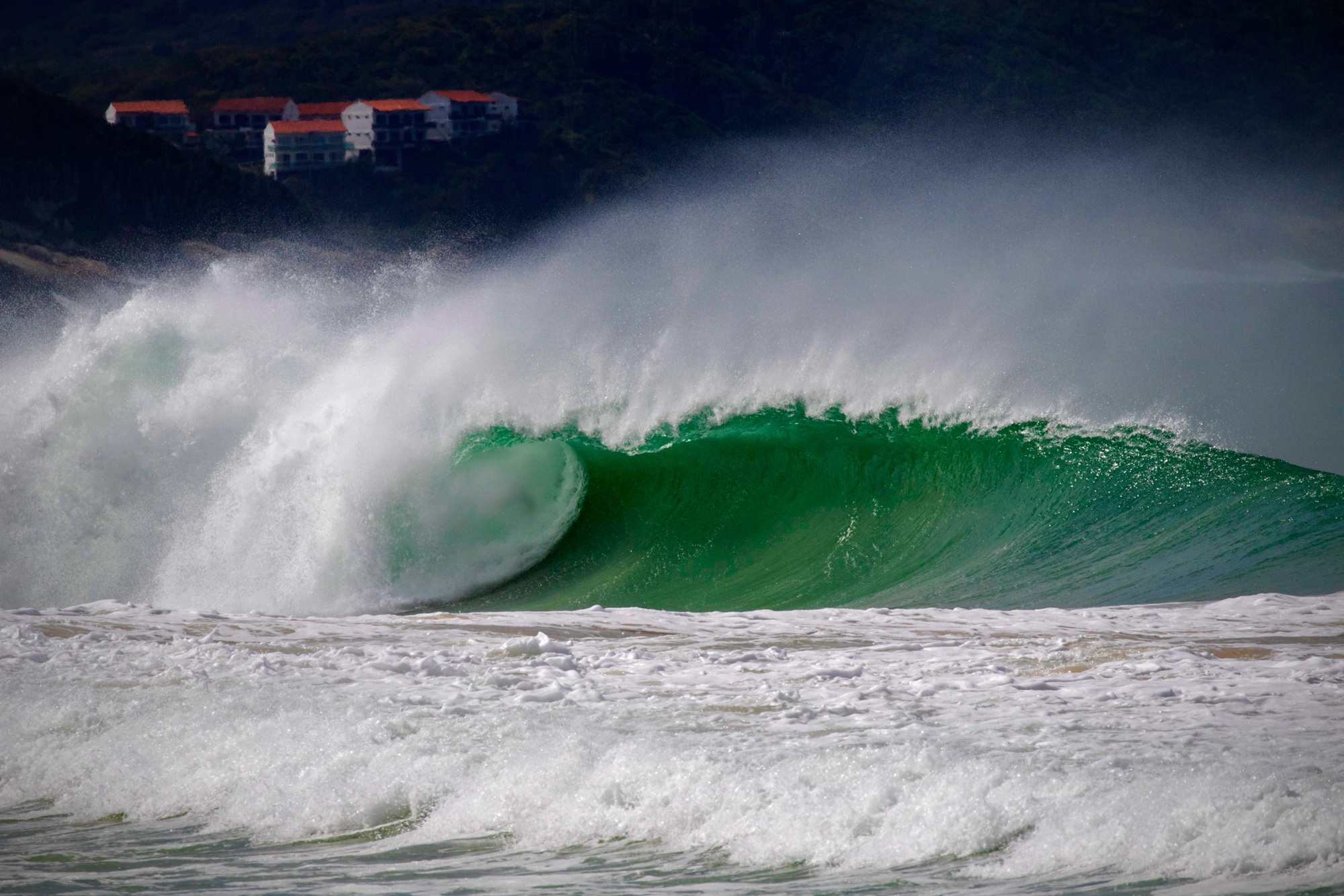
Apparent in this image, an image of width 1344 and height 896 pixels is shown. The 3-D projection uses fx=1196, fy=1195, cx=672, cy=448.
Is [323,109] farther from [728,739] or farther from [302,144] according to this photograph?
[728,739]

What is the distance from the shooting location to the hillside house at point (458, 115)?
72.2 metres

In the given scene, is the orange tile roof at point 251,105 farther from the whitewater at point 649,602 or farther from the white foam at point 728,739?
the white foam at point 728,739

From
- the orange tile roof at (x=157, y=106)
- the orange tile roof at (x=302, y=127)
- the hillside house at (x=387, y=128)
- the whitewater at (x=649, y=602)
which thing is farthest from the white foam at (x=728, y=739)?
the orange tile roof at (x=157, y=106)

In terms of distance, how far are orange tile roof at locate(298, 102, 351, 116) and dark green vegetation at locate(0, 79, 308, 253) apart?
12.9 metres

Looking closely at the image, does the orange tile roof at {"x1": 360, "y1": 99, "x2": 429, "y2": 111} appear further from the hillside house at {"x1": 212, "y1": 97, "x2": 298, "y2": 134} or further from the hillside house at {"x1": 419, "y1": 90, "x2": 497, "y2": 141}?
the hillside house at {"x1": 212, "y1": 97, "x2": 298, "y2": 134}

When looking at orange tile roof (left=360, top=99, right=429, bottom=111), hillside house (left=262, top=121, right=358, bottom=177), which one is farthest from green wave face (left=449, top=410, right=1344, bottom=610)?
orange tile roof (left=360, top=99, right=429, bottom=111)

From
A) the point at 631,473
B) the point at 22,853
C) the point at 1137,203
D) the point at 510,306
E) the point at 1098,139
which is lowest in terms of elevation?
the point at 22,853

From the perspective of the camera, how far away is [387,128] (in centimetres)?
7144

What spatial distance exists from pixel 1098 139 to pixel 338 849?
85870 mm

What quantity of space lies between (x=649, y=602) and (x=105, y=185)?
56.7 m

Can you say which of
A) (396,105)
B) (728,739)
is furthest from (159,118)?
(728,739)

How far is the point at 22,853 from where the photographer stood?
3826 mm

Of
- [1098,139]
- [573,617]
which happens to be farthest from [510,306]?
[1098,139]

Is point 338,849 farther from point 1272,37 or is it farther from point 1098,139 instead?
point 1272,37
